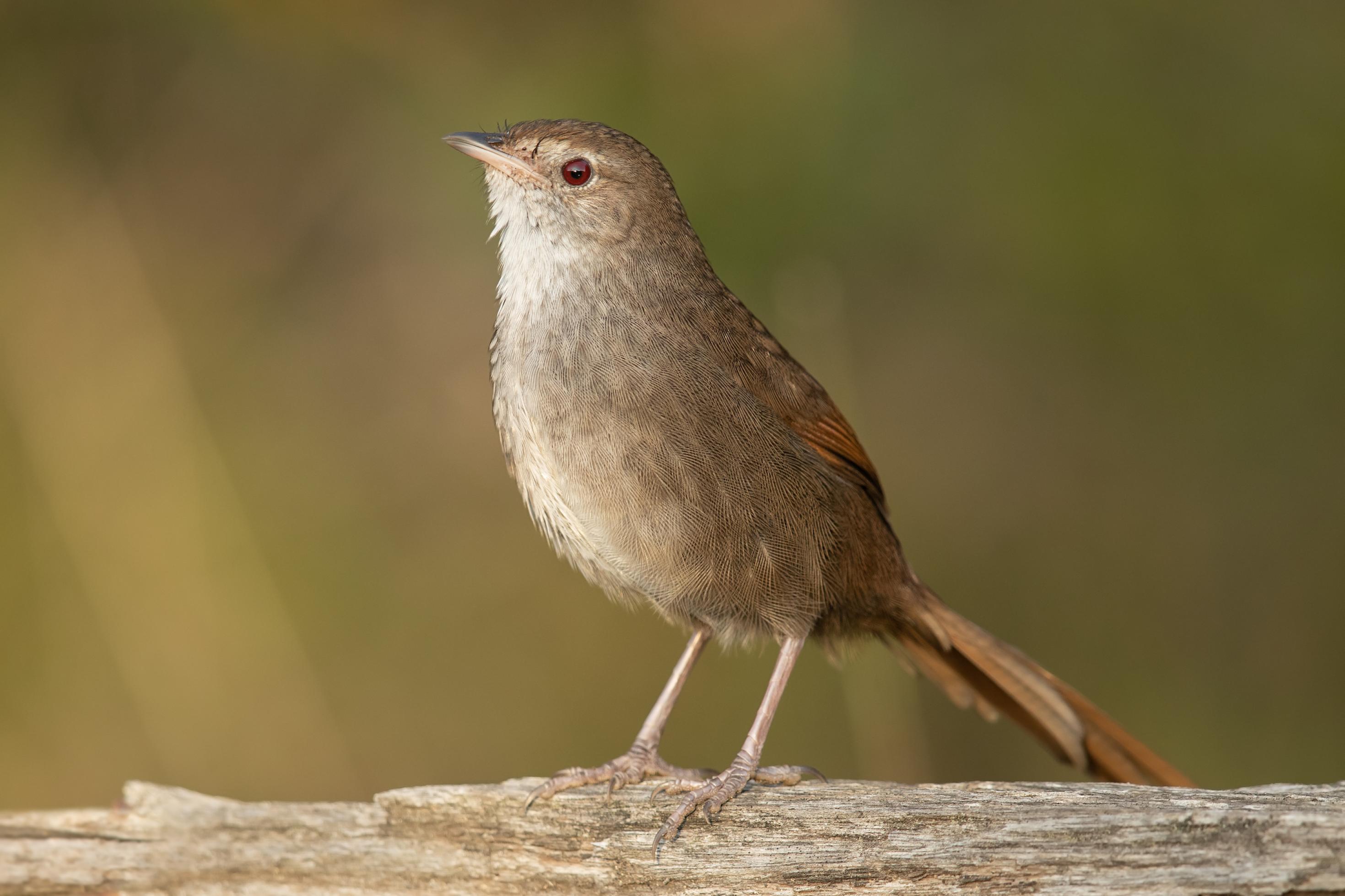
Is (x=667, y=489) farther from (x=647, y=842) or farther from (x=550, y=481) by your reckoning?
(x=647, y=842)

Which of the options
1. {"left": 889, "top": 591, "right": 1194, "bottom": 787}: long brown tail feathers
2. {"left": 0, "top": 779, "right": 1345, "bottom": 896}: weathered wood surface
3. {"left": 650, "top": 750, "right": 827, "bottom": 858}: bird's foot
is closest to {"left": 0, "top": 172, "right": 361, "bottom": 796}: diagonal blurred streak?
{"left": 0, "top": 779, "right": 1345, "bottom": 896}: weathered wood surface

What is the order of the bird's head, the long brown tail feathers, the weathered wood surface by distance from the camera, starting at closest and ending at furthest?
the weathered wood surface < the bird's head < the long brown tail feathers

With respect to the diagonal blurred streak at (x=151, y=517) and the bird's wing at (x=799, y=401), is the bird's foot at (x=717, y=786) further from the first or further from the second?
the diagonal blurred streak at (x=151, y=517)

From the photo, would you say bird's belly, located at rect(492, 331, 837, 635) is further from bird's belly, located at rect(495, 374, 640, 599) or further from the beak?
the beak

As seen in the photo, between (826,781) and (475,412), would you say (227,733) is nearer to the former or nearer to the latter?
(475,412)

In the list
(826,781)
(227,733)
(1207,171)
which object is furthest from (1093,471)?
(227,733)

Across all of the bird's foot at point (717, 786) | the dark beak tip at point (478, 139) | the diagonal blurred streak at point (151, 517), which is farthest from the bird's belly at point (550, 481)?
the diagonal blurred streak at point (151, 517)
